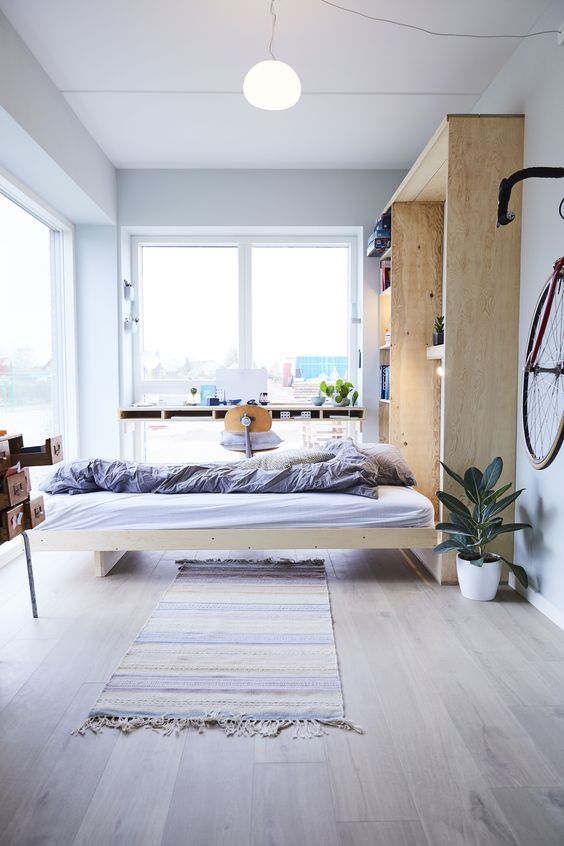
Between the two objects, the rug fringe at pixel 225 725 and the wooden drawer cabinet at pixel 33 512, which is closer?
the rug fringe at pixel 225 725

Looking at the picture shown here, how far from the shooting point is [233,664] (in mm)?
2268

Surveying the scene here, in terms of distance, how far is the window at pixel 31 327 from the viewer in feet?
12.6

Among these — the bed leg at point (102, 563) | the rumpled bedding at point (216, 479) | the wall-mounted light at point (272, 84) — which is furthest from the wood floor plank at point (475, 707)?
the wall-mounted light at point (272, 84)

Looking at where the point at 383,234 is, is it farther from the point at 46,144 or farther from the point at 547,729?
the point at 547,729

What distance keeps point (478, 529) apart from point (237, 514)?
1216mm

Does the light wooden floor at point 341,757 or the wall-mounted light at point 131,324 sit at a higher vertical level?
the wall-mounted light at point 131,324

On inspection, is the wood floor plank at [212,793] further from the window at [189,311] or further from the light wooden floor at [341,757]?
the window at [189,311]

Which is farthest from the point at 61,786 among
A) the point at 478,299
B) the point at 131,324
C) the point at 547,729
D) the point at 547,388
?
the point at 131,324

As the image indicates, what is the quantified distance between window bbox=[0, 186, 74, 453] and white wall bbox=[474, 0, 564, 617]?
293 cm

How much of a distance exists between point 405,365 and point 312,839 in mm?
3470

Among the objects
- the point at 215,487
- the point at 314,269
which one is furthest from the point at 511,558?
the point at 314,269

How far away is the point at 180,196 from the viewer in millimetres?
5176

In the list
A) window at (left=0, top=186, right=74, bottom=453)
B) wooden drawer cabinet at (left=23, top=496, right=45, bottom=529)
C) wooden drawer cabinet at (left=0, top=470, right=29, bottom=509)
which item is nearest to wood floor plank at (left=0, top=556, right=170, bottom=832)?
wooden drawer cabinet at (left=23, top=496, right=45, bottom=529)

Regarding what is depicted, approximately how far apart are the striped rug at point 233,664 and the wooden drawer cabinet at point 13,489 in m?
0.75
